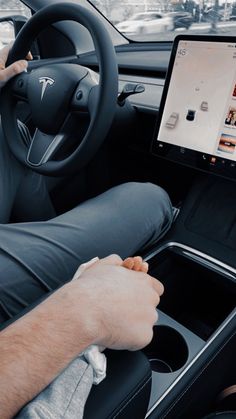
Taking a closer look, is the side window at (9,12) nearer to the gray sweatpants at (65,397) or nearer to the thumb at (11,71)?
the thumb at (11,71)

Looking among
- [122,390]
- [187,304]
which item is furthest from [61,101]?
[122,390]

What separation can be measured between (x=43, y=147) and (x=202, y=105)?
0.42 metres

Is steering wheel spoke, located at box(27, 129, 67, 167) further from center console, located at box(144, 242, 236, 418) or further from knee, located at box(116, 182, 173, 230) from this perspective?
center console, located at box(144, 242, 236, 418)

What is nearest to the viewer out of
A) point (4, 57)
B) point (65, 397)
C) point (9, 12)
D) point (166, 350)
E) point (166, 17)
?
point (65, 397)

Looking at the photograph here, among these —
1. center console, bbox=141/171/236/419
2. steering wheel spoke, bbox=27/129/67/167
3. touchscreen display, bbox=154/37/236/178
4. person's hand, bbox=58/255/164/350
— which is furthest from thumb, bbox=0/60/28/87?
person's hand, bbox=58/255/164/350

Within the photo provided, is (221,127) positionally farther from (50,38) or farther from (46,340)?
(50,38)

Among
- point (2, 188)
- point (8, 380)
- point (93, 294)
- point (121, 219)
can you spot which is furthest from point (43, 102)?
point (8, 380)

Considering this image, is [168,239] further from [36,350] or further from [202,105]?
[36,350]

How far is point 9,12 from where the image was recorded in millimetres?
1952

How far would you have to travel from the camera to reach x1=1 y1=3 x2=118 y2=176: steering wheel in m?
0.94

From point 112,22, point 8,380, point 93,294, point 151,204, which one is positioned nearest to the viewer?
point 8,380

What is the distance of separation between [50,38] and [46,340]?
161 cm

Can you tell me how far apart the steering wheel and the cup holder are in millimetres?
433

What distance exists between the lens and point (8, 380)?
0.51 m
